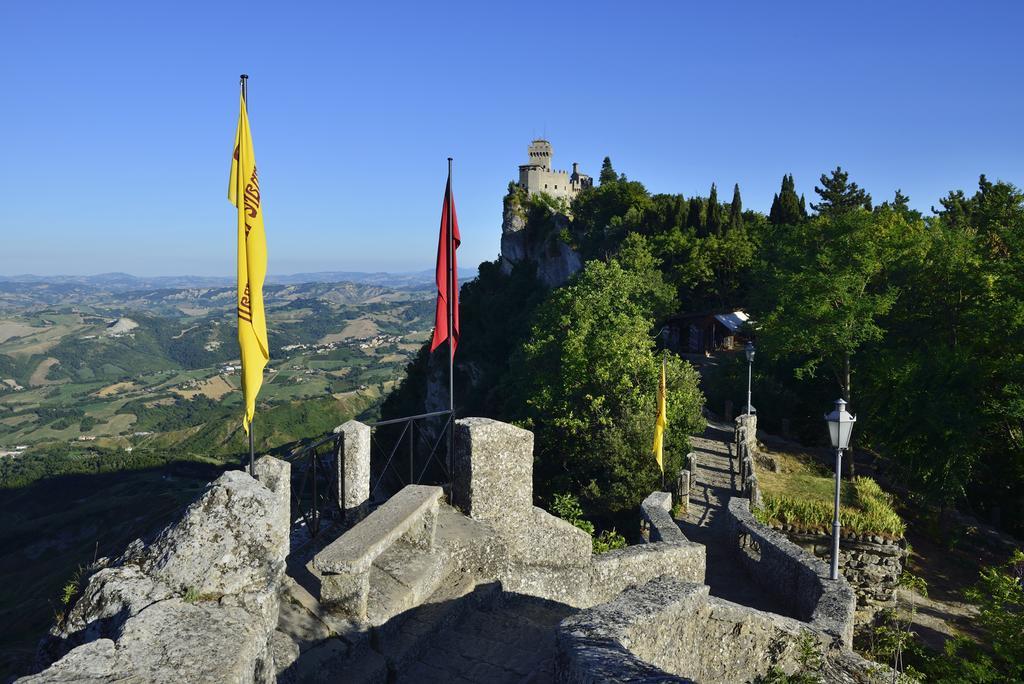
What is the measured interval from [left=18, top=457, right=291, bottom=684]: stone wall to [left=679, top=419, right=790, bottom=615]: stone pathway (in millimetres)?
9116

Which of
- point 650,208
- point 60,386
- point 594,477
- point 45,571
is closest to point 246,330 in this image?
point 594,477

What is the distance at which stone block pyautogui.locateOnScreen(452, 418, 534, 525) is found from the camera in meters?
8.14

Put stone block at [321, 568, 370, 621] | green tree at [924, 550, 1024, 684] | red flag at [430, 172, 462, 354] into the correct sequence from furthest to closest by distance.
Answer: red flag at [430, 172, 462, 354], green tree at [924, 550, 1024, 684], stone block at [321, 568, 370, 621]

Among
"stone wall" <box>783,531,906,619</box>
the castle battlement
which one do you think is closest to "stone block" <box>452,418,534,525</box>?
"stone wall" <box>783,531,906,619</box>

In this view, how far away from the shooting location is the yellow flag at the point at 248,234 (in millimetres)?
6660

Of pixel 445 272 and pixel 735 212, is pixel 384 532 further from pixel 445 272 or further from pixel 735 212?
pixel 735 212

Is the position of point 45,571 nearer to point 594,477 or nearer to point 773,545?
point 594,477

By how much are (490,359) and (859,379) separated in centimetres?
3750

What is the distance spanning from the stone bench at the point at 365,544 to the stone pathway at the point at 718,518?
21.8 feet

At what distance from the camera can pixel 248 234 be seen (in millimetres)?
6652

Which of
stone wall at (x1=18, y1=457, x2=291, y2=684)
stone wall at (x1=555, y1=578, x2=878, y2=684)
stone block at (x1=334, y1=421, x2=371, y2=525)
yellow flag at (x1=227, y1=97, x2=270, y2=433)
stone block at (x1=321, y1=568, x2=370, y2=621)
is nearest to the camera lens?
stone wall at (x1=18, y1=457, x2=291, y2=684)

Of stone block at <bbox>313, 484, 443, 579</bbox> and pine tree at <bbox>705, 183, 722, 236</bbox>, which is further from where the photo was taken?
pine tree at <bbox>705, 183, 722, 236</bbox>

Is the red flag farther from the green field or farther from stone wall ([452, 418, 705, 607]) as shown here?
the green field

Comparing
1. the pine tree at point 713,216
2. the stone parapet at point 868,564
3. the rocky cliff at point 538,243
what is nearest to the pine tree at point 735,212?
the pine tree at point 713,216
